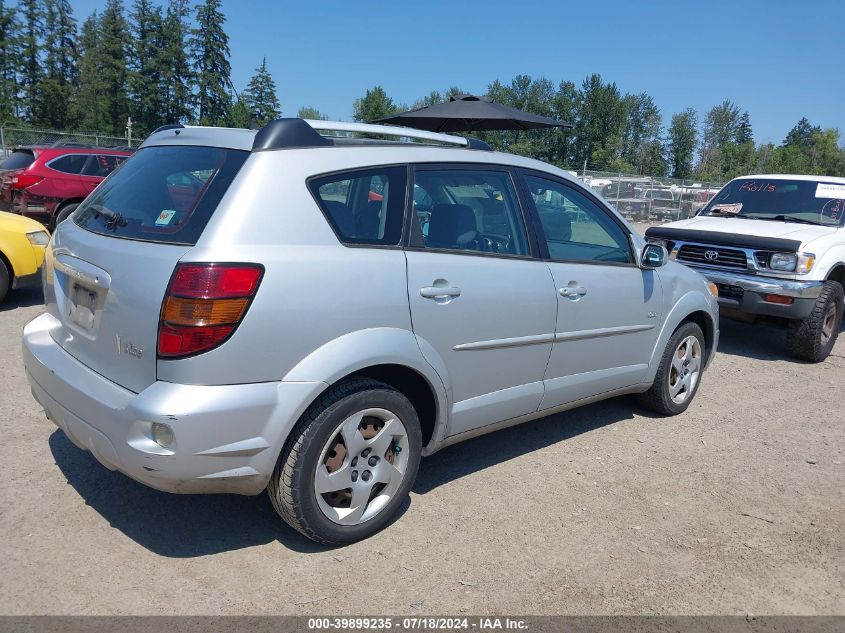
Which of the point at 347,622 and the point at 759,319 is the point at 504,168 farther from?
the point at 759,319

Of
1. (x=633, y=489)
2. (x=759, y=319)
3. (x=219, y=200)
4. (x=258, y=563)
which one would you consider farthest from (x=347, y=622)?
(x=759, y=319)

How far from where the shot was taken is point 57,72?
69375 millimetres

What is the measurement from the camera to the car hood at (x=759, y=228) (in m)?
6.93

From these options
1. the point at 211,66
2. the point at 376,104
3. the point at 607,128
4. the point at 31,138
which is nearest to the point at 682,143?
the point at 607,128

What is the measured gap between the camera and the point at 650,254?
4.51 meters

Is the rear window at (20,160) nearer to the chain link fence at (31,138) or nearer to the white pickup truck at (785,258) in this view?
the white pickup truck at (785,258)

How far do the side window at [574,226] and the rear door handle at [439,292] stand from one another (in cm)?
86

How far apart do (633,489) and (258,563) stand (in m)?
2.13

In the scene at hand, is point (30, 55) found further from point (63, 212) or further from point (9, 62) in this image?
point (63, 212)

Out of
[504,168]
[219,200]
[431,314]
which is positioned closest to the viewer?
[219,200]

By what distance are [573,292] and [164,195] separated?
224 centimetres

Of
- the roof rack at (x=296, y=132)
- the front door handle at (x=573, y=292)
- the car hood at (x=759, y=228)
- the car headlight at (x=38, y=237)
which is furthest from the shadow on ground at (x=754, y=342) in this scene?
the car headlight at (x=38, y=237)

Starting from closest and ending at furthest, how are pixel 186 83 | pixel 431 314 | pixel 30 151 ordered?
1. pixel 431 314
2. pixel 30 151
3. pixel 186 83

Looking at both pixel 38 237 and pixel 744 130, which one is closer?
pixel 38 237
